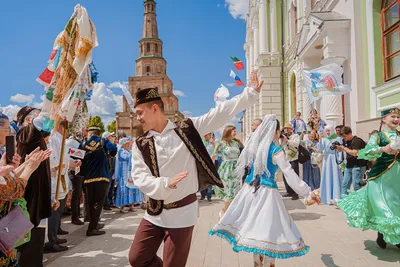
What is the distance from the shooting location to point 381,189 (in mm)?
4785

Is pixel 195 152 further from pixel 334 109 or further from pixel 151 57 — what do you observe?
pixel 151 57

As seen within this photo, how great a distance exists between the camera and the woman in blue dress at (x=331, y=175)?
895 centimetres

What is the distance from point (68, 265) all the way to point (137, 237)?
2.48 metres

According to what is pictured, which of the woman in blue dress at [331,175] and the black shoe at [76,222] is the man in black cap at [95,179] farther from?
the woman in blue dress at [331,175]

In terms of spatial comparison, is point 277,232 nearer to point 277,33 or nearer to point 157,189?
point 157,189

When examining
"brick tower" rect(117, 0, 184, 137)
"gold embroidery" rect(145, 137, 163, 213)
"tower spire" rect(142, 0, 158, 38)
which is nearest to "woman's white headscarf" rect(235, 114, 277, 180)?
"gold embroidery" rect(145, 137, 163, 213)

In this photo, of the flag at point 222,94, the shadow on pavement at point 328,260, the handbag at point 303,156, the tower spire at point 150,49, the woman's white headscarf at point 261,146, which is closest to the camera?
the flag at point 222,94

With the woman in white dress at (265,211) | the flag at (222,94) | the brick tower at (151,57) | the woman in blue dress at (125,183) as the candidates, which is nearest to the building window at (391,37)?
the woman in white dress at (265,211)

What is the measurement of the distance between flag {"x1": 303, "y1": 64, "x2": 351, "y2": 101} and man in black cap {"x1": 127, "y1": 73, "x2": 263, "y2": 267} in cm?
534

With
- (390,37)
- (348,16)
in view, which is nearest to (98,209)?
(390,37)

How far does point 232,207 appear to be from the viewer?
4180 millimetres

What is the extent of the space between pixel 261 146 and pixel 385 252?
2612 mm

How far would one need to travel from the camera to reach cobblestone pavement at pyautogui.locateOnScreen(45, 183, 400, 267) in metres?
4.57

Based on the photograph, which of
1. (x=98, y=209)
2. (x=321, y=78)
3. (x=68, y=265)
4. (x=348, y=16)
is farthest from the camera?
(x=348, y=16)
